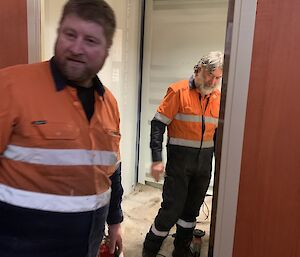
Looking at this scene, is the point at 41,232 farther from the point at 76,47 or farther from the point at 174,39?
the point at 174,39

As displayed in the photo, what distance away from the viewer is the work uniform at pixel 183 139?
6.37 feet

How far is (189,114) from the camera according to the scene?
1933mm

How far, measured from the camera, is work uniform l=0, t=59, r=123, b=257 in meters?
0.80

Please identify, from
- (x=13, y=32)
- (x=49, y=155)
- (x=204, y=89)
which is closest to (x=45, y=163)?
(x=49, y=155)

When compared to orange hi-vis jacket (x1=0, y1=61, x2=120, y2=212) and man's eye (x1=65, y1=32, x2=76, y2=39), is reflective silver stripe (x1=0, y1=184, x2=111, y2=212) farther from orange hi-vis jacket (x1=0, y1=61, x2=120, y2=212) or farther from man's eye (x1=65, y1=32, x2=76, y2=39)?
man's eye (x1=65, y1=32, x2=76, y2=39)

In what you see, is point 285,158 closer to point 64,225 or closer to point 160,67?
point 64,225

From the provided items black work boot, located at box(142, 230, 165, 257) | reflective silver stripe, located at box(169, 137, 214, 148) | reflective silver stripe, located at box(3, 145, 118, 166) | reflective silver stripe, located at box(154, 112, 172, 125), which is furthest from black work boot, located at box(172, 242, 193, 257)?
reflective silver stripe, located at box(3, 145, 118, 166)

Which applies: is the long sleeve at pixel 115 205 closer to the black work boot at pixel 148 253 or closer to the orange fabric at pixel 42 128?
the orange fabric at pixel 42 128

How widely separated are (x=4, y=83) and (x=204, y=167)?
1.45 m

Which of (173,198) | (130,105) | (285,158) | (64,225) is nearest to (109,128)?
Result: (64,225)

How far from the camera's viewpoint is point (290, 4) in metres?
0.81

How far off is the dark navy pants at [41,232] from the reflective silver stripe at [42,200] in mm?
13

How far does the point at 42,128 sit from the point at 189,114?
48.7 inches

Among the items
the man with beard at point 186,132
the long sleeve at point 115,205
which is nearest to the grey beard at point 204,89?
the man with beard at point 186,132
